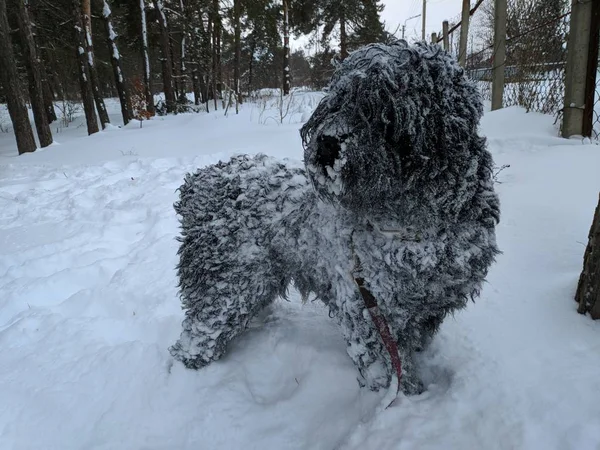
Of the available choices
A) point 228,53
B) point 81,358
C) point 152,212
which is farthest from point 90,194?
point 228,53

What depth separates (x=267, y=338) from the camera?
2432 millimetres

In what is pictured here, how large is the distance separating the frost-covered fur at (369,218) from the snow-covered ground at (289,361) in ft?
0.73

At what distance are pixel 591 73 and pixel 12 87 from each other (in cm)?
1203

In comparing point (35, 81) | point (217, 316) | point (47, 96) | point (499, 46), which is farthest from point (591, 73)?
point (47, 96)

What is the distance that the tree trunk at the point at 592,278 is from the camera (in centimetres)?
163

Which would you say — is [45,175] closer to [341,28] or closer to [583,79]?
[583,79]

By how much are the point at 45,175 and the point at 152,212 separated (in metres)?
3.77

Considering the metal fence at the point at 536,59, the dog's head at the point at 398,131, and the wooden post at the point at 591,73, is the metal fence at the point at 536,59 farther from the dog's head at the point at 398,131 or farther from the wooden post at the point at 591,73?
the dog's head at the point at 398,131

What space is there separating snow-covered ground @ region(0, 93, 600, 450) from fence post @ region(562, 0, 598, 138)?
50cm

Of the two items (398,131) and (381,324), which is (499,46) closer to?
(398,131)

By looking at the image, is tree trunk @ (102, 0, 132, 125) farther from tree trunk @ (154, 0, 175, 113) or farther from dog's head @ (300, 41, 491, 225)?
dog's head @ (300, 41, 491, 225)

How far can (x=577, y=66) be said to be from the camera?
411 centimetres

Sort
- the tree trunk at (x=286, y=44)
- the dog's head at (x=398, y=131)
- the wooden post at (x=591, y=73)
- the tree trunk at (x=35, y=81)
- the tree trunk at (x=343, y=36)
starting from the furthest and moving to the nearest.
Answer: the tree trunk at (x=343, y=36) < the tree trunk at (x=286, y=44) < the tree trunk at (x=35, y=81) < the wooden post at (x=591, y=73) < the dog's head at (x=398, y=131)

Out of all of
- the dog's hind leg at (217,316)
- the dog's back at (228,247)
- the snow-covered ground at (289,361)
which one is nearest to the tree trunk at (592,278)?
the snow-covered ground at (289,361)
